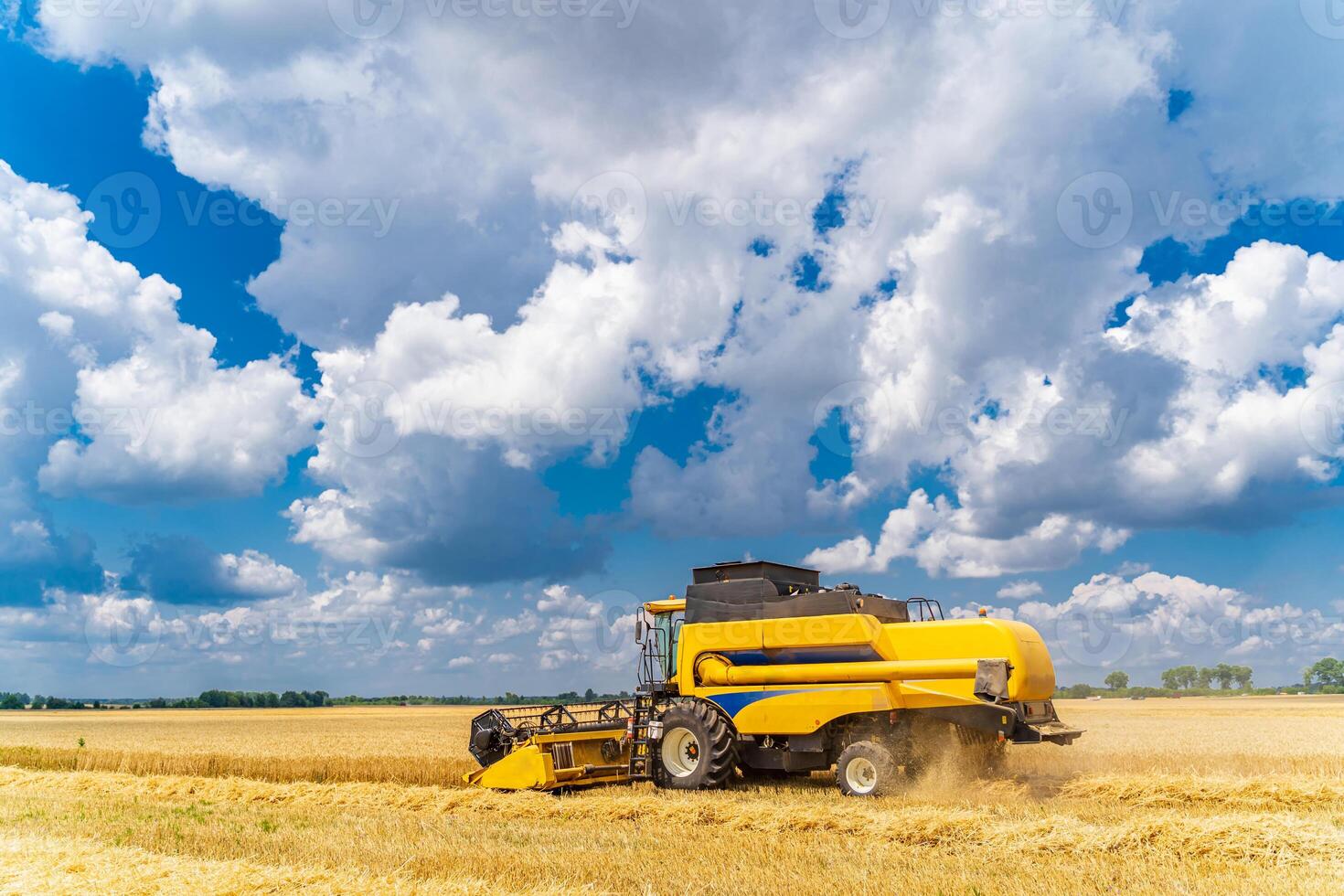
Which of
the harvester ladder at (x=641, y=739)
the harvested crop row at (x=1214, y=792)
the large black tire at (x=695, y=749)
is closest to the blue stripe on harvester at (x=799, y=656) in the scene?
the large black tire at (x=695, y=749)

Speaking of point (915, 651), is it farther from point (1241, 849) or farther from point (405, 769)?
point (405, 769)

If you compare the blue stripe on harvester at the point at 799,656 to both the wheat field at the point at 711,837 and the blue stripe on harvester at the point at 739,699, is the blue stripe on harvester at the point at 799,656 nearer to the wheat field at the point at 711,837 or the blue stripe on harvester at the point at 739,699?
the blue stripe on harvester at the point at 739,699

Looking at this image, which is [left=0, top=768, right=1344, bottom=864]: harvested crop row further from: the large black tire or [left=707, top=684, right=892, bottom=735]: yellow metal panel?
[left=707, top=684, right=892, bottom=735]: yellow metal panel

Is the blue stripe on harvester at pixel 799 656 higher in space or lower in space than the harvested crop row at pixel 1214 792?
higher

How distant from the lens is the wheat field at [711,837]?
8102mm

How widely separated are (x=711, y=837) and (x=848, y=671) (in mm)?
3978

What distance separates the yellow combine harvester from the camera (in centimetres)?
1302

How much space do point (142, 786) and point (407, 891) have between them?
12.6 m

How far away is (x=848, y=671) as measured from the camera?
13.7 metres

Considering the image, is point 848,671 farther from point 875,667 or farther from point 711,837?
point 711,837

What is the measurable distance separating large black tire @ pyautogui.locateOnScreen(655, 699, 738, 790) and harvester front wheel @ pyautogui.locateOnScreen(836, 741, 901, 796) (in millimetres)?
1872

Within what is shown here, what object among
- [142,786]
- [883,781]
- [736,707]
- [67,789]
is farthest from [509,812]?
[67,789]

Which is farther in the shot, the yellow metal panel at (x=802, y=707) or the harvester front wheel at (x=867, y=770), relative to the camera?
the yellow metal panel at (x=802, y=707)

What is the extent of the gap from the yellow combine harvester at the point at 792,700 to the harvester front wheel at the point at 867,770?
0.7 inches
